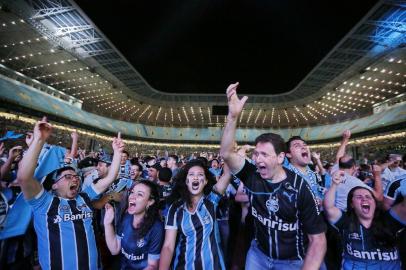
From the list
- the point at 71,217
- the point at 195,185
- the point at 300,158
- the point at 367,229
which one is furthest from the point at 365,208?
the point at 71,217

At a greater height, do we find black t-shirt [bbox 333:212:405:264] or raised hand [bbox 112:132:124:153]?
raised hand [bbox 112:132:124:153]

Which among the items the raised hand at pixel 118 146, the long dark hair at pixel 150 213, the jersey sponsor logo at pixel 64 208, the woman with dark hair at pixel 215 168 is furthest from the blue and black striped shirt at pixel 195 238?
the woman with dark hair at pixel 215 168

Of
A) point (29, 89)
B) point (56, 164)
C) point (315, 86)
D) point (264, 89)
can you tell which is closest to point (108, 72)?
point (29, 89)

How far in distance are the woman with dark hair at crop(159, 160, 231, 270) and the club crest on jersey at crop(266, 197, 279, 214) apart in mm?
682

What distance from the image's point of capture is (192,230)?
258cm

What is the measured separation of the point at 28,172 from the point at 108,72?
91.6 ft

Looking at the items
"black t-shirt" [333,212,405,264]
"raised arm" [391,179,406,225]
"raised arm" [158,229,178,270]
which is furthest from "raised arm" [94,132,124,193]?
"raised arm" [391,179,406,225]

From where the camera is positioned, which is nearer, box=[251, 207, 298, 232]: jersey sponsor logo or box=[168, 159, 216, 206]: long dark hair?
box=[251, 207, 298, 232]: jersey sponsor logo

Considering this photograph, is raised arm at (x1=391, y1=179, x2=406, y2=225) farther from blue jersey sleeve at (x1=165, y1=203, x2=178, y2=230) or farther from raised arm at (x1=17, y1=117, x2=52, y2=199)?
raised arm at (x1=17, y1=117, x2=52, y2=199)

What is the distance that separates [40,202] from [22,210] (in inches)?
24.4

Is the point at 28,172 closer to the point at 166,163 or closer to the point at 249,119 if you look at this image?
the point at 166,163

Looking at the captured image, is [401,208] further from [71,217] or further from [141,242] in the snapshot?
[71,217]

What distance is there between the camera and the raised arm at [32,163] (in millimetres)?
2254

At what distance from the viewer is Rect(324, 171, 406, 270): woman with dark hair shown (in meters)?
2.71
